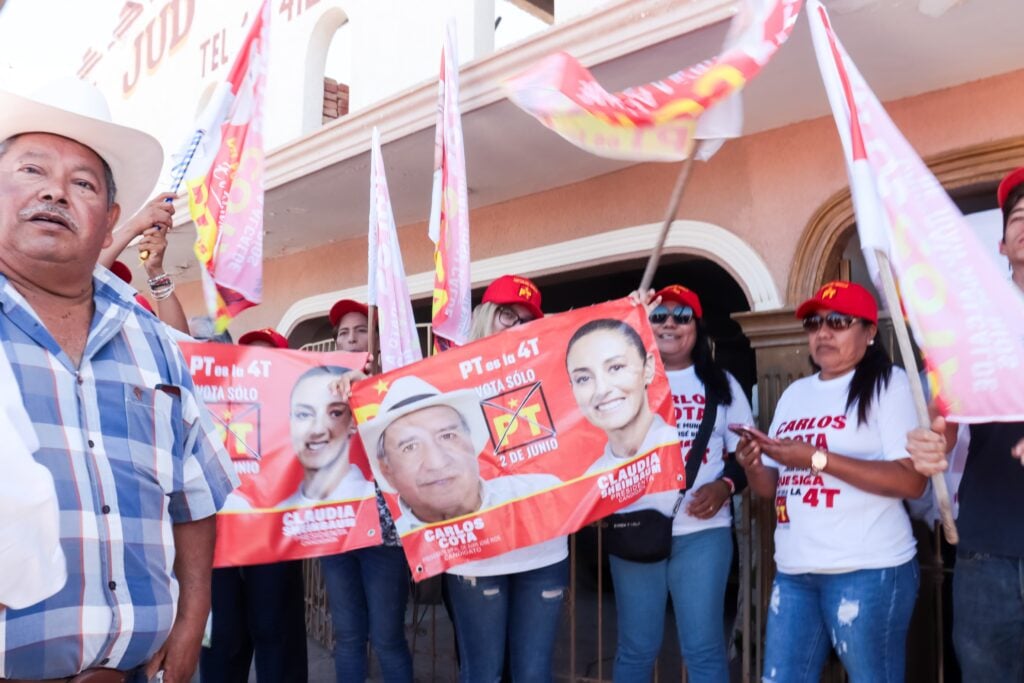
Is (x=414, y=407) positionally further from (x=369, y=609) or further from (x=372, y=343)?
(x=369, y=609)

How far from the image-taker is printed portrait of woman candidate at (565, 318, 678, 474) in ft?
10.7

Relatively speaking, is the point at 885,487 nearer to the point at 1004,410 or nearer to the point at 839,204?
the point at 1004,410

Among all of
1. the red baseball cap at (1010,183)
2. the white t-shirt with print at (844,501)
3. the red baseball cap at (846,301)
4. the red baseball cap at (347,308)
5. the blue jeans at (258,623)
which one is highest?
the red baseball cap at (347,308)

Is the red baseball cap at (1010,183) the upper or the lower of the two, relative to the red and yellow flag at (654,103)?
lower

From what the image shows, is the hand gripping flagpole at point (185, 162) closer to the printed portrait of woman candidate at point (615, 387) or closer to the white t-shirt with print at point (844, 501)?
the printed portrait of woman candidate at point (615, 387)

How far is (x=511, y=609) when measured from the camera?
330 centimetres

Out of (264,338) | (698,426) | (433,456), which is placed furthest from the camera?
(264,338)

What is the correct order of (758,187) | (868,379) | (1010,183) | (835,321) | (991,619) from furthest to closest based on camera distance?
(758,187)
(835,321)
(868,379)
(1010,183)
(991,619)

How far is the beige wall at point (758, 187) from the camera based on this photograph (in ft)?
13.3

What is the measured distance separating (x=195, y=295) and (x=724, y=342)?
6.51m

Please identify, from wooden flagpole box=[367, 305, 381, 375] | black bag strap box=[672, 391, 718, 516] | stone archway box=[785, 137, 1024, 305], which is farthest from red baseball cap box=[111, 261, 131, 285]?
stone archway box=[785, 137, 1024, 305]

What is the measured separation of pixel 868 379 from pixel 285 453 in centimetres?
256

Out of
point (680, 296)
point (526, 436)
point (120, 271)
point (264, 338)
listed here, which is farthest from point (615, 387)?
point (120, 271)

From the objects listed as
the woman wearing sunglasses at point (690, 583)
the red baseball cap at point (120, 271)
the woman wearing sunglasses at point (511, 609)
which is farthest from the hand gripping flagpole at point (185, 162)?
the woman wearing sunglasses at point (690, 583)
